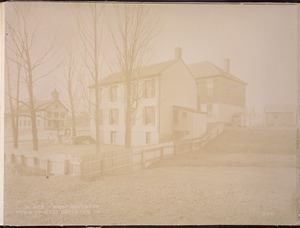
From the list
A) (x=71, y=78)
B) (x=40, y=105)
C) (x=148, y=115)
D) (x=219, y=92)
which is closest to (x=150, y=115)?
(x=148, y=115)

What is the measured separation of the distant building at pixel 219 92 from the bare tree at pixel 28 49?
5.63 feet

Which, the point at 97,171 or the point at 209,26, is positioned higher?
the point at 209,26

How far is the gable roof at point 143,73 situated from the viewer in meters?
4.09

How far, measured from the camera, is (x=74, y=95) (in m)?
4.06

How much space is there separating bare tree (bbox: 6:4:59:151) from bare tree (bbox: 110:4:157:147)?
0.77 meters

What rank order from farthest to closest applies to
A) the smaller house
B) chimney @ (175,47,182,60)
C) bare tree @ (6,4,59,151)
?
1. the smaller house
2. chimney @ (175,47,182,60)
3. bare tree @ (6,4,59,151)

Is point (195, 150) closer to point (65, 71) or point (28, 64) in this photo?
point (65, 71)

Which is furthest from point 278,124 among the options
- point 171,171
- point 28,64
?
point 28,64

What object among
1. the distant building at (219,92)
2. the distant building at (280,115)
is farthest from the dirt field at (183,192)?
the distant building at (219,92)

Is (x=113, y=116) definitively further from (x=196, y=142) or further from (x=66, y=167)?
(x=196, y=142)

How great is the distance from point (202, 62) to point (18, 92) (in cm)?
215

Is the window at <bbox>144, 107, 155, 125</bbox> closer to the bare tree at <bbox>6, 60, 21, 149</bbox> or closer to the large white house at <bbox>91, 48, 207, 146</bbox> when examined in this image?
the large white house at <bbox>91, 48, 207, 146</bbox>

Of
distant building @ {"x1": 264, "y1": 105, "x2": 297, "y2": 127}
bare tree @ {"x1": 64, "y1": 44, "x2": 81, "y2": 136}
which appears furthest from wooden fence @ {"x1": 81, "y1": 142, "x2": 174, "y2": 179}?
distant building @ {"x1": 264, "y1": 105, "x2": 297, "y2": 127}

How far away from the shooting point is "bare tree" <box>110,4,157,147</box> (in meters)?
4.08
